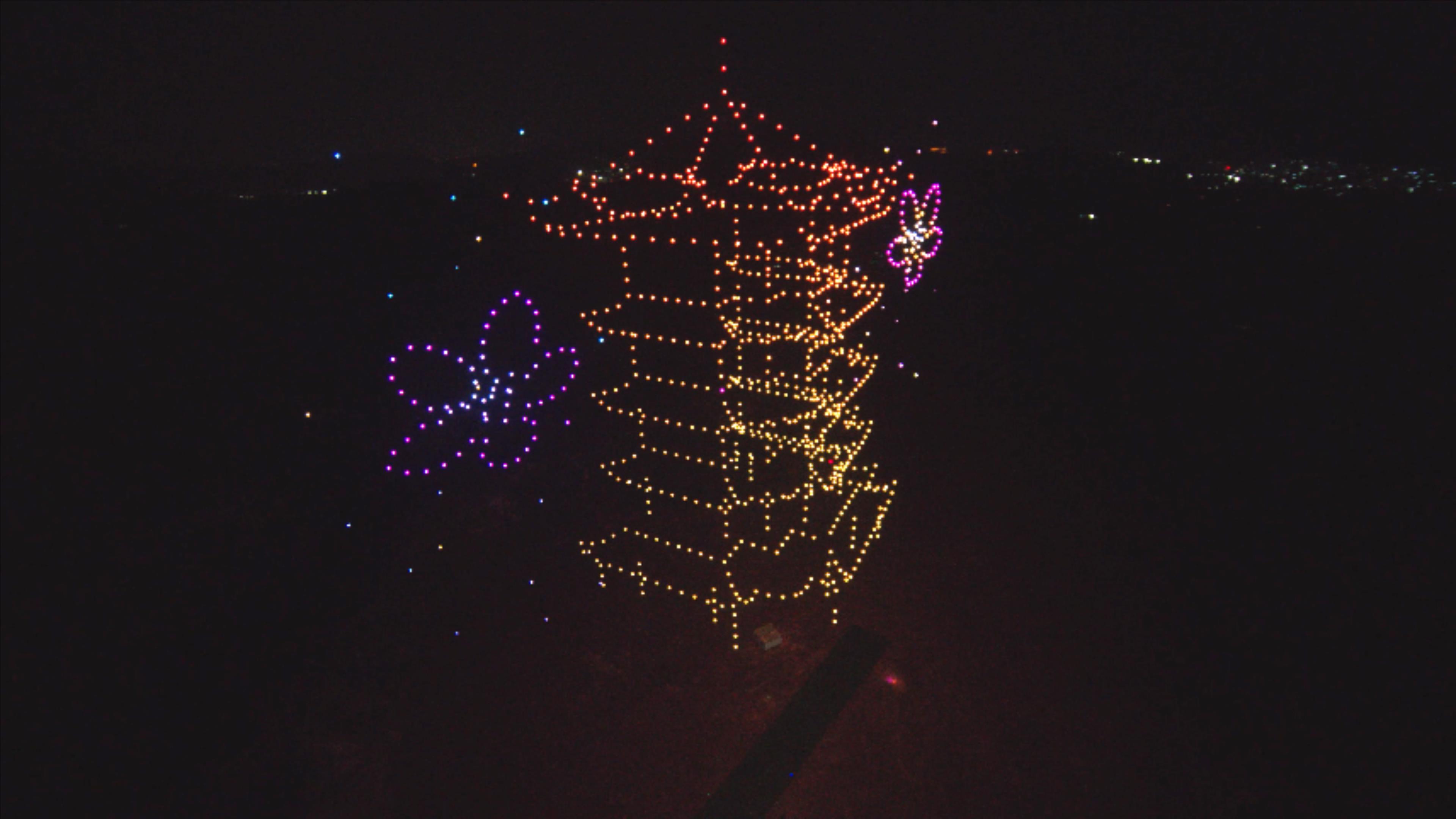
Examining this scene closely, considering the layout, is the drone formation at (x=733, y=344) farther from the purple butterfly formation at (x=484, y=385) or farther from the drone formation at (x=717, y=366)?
the purple butterfly formation at (x=484, y=385)

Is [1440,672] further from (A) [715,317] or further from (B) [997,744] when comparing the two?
(A) [715,317]

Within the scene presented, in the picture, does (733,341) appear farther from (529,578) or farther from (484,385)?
(529,578)

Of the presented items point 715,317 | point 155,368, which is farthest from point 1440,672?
point 155,368

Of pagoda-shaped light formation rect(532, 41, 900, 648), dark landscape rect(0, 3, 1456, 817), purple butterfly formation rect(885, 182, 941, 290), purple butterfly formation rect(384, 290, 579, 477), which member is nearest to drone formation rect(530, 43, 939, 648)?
pagoda-shaped light formation rect(532, 41, 900, 648)

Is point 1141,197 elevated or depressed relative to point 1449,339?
elevated

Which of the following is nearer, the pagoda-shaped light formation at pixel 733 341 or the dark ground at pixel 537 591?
the pagoda-shaped light formation at pixel 733 341

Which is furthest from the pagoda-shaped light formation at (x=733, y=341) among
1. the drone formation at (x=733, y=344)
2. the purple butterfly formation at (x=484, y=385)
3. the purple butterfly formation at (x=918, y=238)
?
the purple butterfly formation at (x=918, y=238)

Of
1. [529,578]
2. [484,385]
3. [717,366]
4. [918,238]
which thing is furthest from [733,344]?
[918,238]
